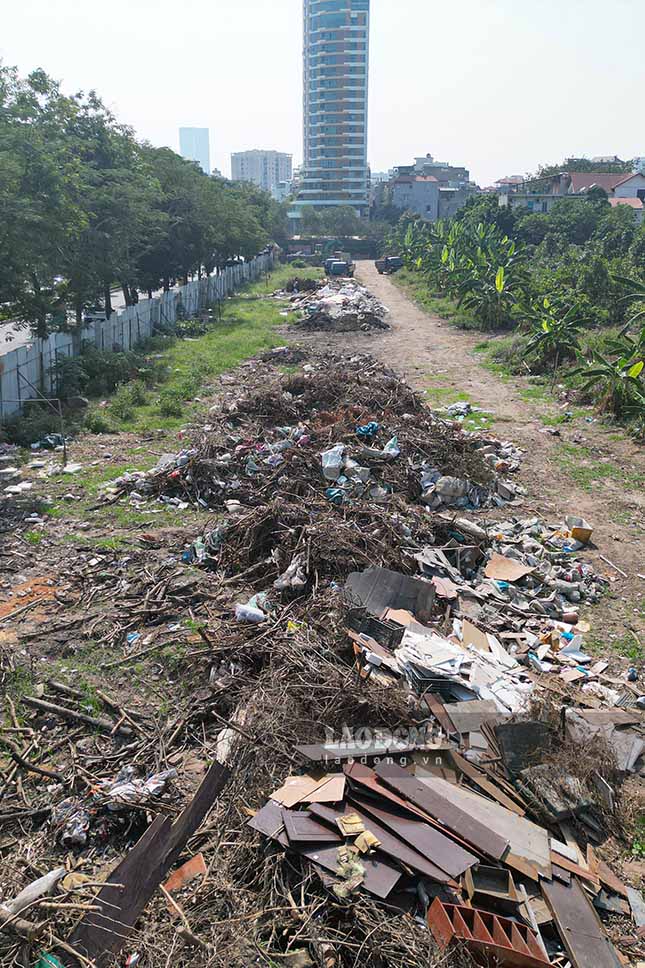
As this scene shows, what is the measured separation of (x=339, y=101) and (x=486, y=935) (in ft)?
398

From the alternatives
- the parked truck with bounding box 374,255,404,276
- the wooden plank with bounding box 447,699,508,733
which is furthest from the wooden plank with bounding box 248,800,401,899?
the parked truck with bounding box 374,255,404,276

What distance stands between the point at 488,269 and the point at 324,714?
26.1 metres

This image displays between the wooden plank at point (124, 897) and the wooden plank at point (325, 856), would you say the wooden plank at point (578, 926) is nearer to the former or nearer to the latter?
the wooden plank at point (325, 856)

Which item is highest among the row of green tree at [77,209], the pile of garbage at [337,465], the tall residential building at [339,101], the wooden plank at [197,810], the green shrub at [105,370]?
the tall residential building at [339,101]

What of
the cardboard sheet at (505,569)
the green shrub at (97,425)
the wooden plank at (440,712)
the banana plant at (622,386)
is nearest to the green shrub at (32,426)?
the green shrub at (97,425)

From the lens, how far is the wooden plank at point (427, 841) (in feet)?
12.6

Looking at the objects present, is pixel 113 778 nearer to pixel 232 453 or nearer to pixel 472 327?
pixel 232 453

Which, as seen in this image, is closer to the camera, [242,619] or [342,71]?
[242,619]

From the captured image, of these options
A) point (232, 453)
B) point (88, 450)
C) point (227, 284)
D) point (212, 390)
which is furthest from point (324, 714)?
point (227, 284)

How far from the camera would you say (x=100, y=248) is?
1688cm

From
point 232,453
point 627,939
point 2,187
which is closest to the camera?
point 627,939

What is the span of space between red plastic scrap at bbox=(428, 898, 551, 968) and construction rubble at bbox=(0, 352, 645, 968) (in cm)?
1

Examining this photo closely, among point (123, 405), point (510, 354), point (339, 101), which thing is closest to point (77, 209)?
point (123, 405)

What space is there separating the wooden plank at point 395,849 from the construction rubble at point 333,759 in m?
0.02
